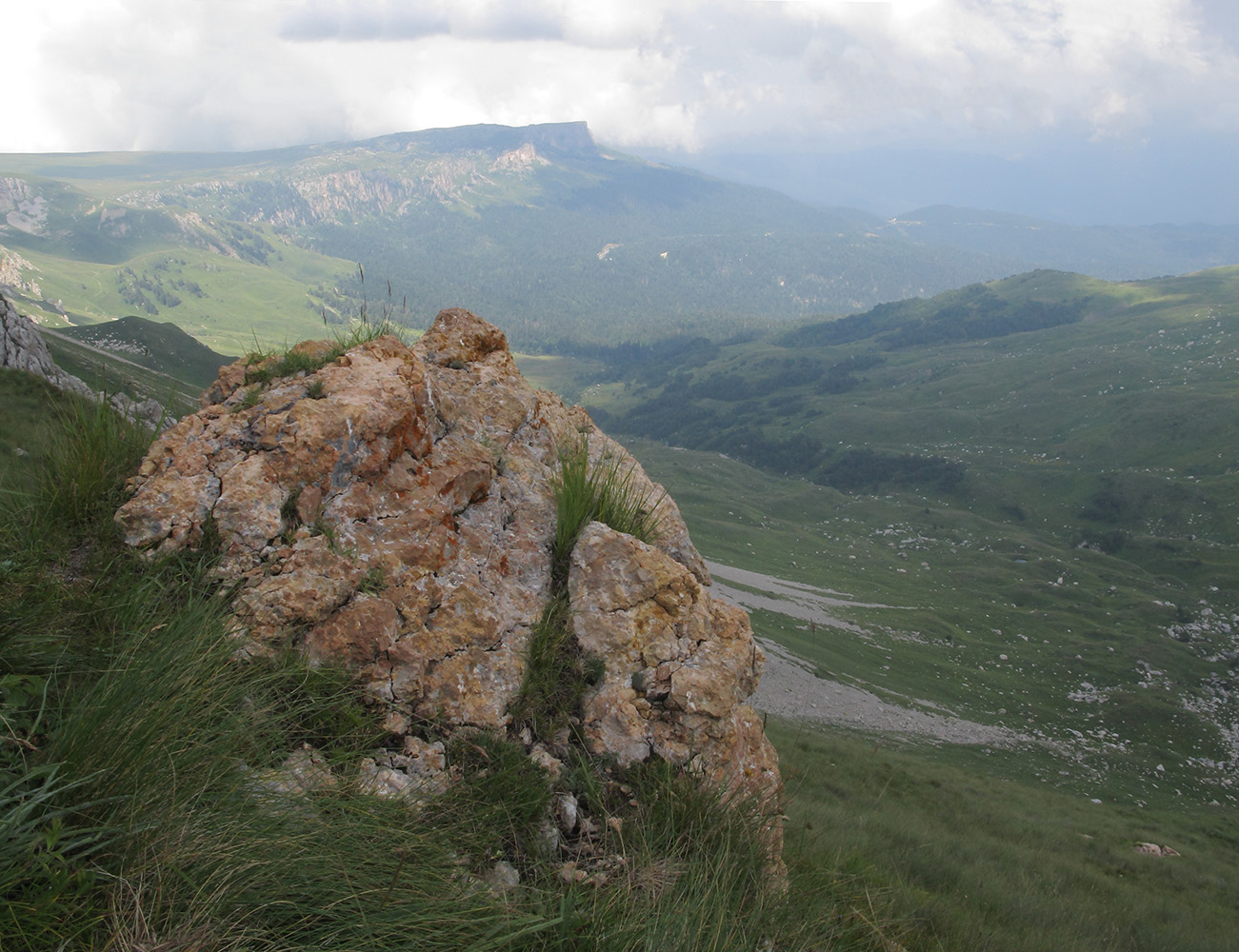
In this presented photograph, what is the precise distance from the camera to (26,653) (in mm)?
2947

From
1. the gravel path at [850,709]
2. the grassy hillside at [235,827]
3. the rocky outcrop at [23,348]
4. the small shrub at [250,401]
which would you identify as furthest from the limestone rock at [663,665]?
the gravel path at [850,709]

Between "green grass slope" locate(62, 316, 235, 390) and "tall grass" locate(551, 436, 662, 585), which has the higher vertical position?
"green grass slope" locate(62, 316, 235, 390)

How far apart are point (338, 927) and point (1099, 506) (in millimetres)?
157915

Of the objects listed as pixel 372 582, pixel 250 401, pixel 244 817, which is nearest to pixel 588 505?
pixel 372 582

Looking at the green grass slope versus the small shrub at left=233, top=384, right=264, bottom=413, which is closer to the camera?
the small shrub at left=233, top=384, right=264, bottom=413

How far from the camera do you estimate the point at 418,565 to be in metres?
4.97

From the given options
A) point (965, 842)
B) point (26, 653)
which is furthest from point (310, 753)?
point (965, 842)

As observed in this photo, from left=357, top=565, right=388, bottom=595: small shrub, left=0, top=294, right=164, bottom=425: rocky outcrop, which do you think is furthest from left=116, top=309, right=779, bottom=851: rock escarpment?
left=0, top=294, right=164, bottom=425: rocky outcrop

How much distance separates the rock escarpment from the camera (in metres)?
4.26

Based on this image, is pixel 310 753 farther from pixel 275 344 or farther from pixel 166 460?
pixel 275 344

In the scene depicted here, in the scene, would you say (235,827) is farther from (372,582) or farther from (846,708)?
(846,708)

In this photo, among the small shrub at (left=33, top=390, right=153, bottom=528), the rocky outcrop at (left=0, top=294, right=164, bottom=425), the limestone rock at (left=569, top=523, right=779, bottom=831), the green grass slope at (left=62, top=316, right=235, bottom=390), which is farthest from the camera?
the green grass slope at (left=62, top=316, right=235, bottom=390)

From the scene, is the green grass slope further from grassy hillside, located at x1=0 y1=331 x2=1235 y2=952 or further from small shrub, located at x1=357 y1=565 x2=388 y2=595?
grassy hillside, located at x1=0 y1=331 x2=1235 y2=952

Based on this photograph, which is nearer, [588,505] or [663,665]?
[663,665]
